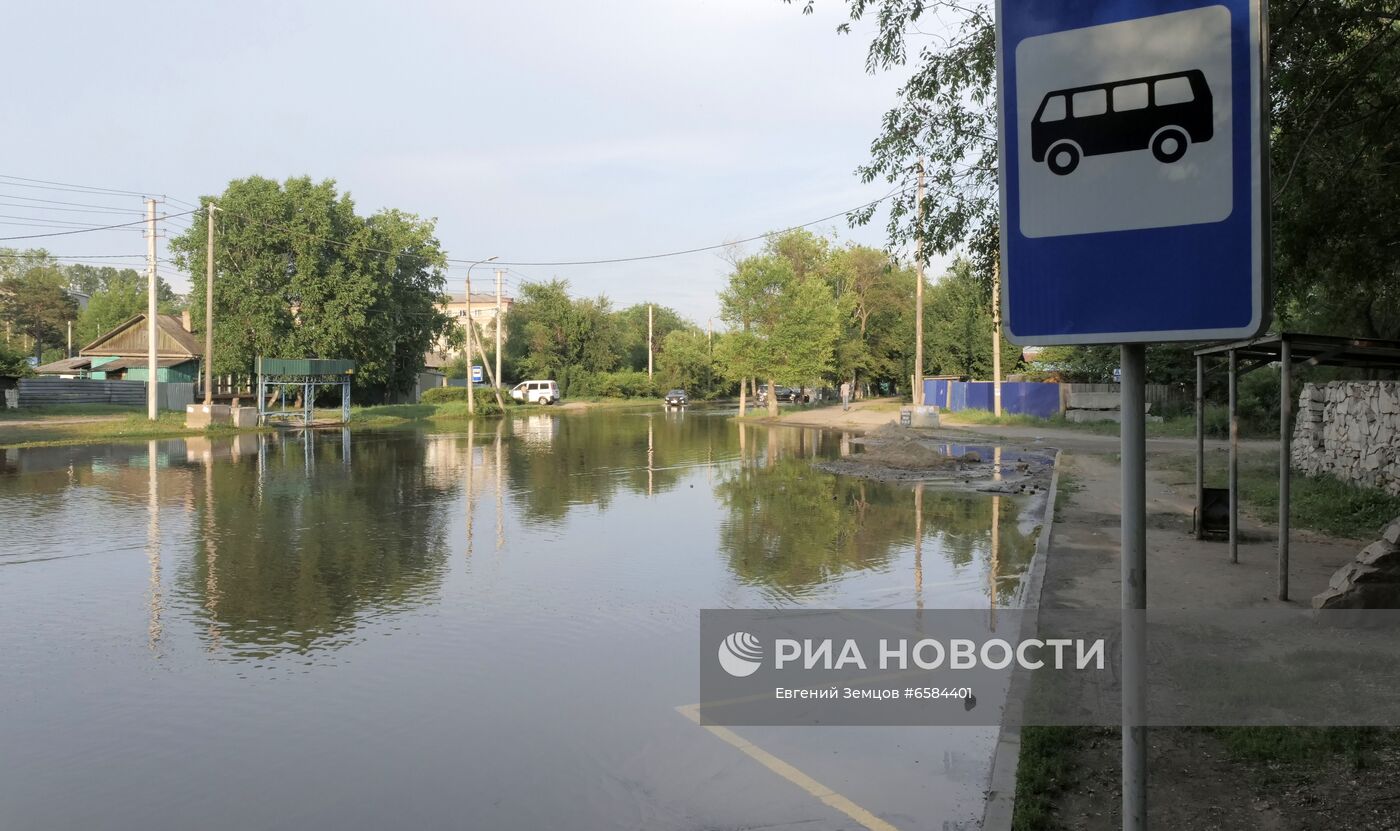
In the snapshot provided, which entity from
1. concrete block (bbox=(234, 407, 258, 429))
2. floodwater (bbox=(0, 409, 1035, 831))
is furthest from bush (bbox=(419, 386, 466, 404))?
floodwater (bbox=(0, 409, 1035, 831))

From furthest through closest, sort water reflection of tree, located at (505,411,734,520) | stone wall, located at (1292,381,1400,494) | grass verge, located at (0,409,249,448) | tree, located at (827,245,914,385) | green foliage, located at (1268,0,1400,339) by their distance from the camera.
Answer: tree, located at (827,245,914,385), grass verge, located at (0,409,249,448), water reflection of tree, located at (505,411,734,520), stone wall, located at (1292,381,1400,494), green foliage, located at (1268,0,1400,339)

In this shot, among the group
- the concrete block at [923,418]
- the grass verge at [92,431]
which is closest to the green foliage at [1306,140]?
the concrete block at [923,418]

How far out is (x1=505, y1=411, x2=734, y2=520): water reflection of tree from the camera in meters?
17.5

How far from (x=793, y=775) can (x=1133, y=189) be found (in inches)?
164

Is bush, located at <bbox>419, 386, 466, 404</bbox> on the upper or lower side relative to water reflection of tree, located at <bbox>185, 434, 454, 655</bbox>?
upper

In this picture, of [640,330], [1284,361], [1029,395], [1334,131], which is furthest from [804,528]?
[640,330]

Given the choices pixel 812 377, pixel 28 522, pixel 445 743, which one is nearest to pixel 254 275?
pixel 812 377

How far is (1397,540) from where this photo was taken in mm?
7305

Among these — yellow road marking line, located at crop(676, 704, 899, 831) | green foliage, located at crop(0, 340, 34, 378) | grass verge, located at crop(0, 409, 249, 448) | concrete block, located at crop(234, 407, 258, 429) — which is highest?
green foliage, located at crop(0, 340, 34, 378)

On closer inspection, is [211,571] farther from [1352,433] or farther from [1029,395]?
[1029,395]

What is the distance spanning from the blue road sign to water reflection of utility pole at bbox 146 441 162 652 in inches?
308

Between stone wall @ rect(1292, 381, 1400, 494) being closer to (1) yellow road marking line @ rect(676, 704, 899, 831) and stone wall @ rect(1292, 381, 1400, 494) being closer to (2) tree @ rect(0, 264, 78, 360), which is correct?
(1) yellow road marking line @ rect(676, 704, 899, 831)

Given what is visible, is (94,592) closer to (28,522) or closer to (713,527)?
(28,522)

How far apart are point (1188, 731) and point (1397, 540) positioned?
11.2ft
